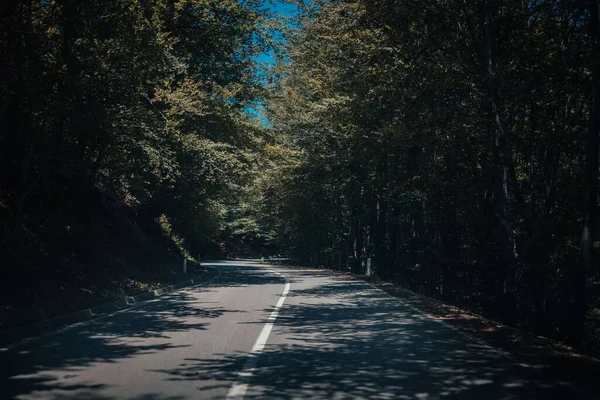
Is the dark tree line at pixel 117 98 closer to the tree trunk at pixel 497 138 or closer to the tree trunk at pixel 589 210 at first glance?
the tree trunk at pixel 497 138

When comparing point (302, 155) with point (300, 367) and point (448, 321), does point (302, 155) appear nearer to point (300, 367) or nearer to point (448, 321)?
point (448, 321)

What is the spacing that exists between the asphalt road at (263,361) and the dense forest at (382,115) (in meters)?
3.67

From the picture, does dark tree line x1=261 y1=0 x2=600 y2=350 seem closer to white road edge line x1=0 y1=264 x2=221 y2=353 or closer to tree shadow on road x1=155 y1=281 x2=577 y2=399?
tree shadow on road x1=155 y1=281 x2=577 y2=399

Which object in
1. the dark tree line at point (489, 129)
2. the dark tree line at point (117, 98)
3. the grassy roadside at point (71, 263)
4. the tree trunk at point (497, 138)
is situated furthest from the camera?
the tree trunk at point (497, 138)

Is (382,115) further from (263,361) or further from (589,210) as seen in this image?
(263,361)

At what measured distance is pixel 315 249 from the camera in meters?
52.4

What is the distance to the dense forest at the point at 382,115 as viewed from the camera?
11.6 metres

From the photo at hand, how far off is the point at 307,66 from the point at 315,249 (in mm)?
26967

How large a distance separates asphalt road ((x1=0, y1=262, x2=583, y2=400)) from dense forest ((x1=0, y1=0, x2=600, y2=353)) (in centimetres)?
367

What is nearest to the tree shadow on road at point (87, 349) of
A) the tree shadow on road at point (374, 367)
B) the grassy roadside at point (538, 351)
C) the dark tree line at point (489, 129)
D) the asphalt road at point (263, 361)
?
the asphalt road at point (263, 361)

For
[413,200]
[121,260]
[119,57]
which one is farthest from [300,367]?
[413,200]

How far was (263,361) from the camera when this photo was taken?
761cm

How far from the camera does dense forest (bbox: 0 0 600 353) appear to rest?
11.6 m

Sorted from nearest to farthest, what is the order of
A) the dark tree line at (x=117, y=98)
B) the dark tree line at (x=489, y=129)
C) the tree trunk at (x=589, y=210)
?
1. the tree trunk at (x=589, y=210)
2. the dark tree line at (x=489, y=129)
3. the dark tree line at (x=117, y=98)
